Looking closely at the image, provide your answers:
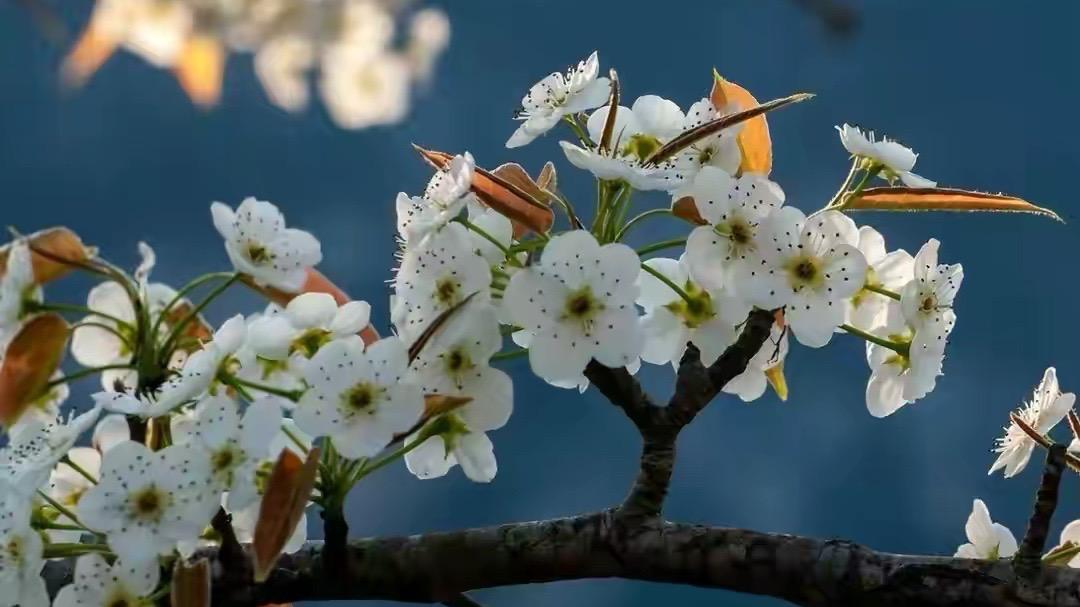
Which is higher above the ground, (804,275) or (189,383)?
(804,275)

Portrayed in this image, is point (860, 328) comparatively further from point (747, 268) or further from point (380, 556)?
point (380, 556)

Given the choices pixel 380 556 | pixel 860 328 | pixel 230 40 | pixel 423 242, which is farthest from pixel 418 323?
pixel 230 40

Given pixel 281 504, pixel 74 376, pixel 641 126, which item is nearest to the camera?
pixel 281 504

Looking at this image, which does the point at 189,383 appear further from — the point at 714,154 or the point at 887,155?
the point at 887,155

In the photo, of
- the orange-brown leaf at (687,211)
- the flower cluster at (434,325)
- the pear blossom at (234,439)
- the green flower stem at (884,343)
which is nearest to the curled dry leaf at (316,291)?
the flower cluster at (434,325)

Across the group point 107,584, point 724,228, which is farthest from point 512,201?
point 107,584

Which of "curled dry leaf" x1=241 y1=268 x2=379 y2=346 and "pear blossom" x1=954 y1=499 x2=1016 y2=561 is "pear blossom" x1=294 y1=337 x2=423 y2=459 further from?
"pear blossom" x1=954 y1=499 x2=1016 y2=561
